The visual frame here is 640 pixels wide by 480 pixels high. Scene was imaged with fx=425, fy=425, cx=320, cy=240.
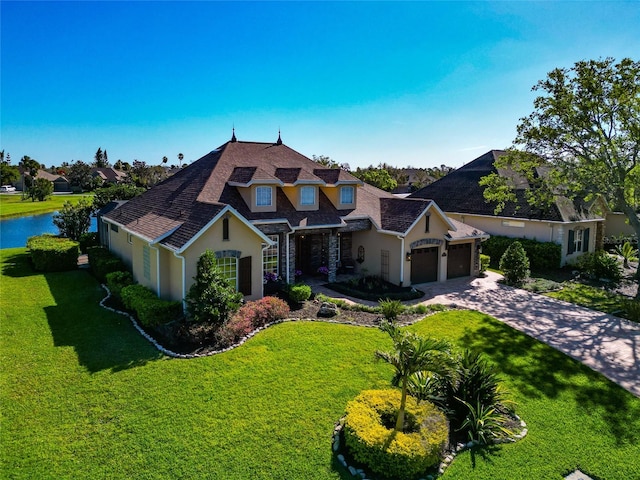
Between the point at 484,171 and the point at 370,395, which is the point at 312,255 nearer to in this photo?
the point at 370,395

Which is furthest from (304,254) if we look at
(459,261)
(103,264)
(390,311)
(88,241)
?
(88,241)

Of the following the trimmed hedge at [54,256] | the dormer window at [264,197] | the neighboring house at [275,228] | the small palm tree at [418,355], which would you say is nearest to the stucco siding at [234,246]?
the neighboring house at [275,228]

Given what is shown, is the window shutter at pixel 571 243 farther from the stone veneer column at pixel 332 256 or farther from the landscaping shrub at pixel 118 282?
the landscaping shrub at pixel 118 282

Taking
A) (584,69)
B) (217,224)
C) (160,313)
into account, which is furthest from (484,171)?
(160,313)

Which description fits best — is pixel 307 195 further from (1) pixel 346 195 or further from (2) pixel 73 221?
(2) pixel 73 221

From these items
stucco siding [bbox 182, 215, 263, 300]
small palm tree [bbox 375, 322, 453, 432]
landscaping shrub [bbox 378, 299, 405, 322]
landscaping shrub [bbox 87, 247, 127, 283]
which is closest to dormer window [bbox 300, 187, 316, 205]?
stucco siding [bbox 182, 215, 263, 300]
